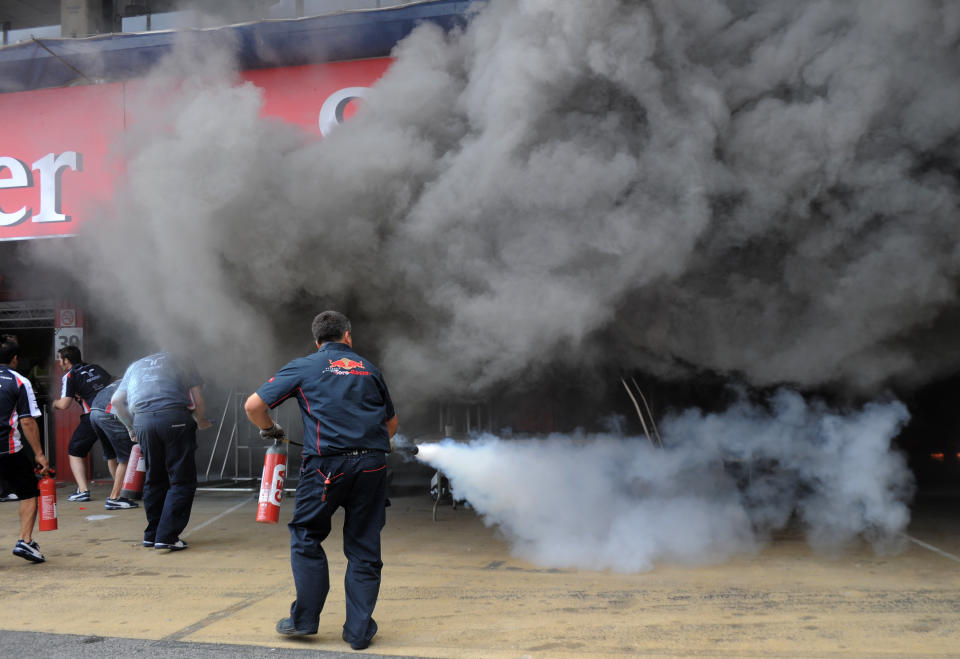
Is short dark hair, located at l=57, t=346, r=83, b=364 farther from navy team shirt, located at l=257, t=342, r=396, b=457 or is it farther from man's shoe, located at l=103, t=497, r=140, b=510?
navy team shirt, located at l=257, t=342, r=396, b=457

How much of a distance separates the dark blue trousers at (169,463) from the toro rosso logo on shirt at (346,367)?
243 centimetres

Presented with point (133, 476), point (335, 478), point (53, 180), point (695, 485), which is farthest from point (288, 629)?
point (53, 180)

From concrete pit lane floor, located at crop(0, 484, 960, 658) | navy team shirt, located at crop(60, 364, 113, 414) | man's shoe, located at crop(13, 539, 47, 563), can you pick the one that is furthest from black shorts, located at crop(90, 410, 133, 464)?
man's shoe, located at crop(13, 539, 47, 563)

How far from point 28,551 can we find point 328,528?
282 cm

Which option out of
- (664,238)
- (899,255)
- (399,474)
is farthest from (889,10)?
A: (399,474)

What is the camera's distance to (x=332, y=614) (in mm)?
4098

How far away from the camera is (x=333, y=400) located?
12.2ft

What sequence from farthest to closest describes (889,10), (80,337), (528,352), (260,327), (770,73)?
(80,337)
(260,327)
(528,352)
(770,73)
(889,10)

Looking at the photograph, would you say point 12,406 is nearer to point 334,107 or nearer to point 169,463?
point 169,463

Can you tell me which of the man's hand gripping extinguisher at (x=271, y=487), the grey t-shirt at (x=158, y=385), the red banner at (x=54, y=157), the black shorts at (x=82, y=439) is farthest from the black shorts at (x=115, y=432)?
the man's hand gripping extinguisher at (x=271, y=487)

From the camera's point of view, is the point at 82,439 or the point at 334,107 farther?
the point at 82,439

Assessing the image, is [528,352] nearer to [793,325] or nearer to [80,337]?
[793,325]

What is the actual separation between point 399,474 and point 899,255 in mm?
6087

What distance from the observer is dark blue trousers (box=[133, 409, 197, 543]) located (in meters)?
5.72
